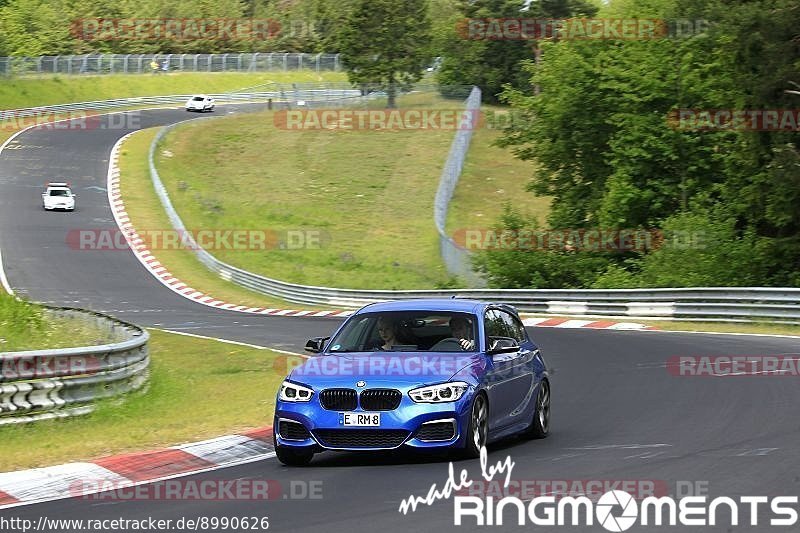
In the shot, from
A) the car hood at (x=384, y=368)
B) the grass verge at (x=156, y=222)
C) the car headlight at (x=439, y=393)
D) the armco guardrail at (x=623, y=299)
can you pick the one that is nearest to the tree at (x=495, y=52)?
the grass verge at (x=156, y=222)

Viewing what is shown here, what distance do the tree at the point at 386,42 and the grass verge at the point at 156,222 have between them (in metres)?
15.5

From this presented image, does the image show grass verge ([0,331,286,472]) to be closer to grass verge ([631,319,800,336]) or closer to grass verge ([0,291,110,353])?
grass verge ([0,291,110,353])

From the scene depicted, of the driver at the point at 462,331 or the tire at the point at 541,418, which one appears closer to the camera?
the driver at the point at 462,331

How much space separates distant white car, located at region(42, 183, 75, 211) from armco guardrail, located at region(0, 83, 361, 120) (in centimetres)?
2788

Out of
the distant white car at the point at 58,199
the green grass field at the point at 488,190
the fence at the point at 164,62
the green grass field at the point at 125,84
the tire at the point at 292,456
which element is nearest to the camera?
the tire at the point at 292,456

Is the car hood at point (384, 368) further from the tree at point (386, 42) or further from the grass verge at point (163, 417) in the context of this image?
the tree at point (386, 42)

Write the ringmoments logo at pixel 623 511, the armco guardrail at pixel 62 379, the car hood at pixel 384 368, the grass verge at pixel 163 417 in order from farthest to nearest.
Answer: the armco guardrail at pixel 62 379, the grass verge at pixel 163 417, the car hood at pixel 384 368, the ringmoments logo at pixel 623 511

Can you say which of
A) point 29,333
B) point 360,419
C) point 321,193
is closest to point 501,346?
point 360,419

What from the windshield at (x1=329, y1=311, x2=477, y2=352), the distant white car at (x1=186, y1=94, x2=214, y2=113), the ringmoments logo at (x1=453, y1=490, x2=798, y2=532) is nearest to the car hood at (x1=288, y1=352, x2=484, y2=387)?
the windshield at (x1=329, y1=311, x2=477, y2=352)

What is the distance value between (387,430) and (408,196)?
52.2m

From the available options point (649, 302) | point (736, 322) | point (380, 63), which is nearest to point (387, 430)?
point (736, 322)

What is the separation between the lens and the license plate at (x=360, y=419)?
10.9 meters

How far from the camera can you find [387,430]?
10.9 metres

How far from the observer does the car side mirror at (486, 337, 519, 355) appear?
1194 centimetres
